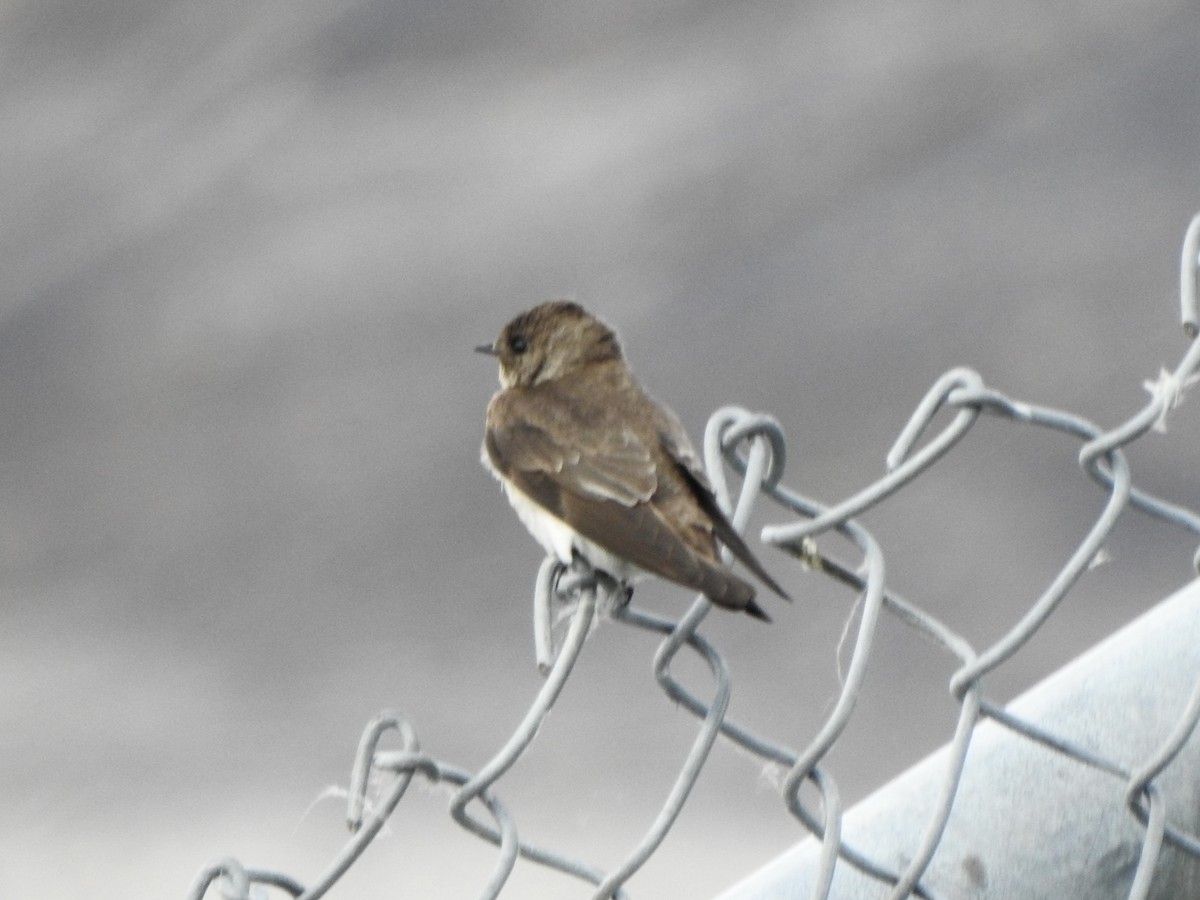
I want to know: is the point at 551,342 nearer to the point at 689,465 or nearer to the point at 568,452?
the point at 568,452

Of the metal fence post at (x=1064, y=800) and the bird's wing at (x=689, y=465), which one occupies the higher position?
the bird's wing at (x=689, y=465)

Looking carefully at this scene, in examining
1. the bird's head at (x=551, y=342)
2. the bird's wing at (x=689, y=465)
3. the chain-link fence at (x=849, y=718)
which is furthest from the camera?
the bird's head at (x=551, y=342)

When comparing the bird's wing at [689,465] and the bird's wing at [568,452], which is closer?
the bird's wing at [689,465]

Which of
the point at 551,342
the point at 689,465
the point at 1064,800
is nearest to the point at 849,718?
the point at 1064,800

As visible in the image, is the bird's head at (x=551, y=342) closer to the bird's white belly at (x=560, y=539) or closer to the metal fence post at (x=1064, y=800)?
the bird's white belly at (x=560, y=539)

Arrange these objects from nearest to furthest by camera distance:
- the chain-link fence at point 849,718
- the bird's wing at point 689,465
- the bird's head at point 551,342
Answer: the chain-link fence at point 849,718
the bird's wing at point 689,465
the bird's head at point 551,342

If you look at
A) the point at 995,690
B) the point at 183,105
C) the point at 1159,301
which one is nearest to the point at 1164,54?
the point at 1159,301

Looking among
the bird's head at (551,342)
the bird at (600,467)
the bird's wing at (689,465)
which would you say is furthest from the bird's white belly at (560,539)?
the bird's head at (551,342)
